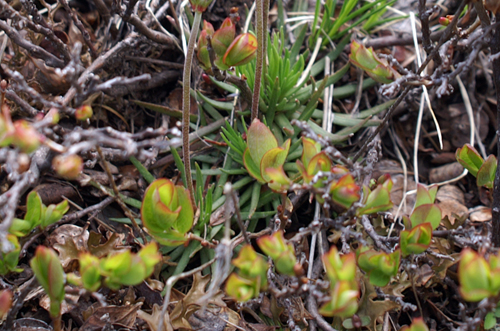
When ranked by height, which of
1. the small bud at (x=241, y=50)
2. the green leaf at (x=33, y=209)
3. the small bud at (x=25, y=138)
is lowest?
the green leaf at (x=33, y=209)

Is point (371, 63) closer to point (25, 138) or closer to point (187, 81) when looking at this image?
point (187, 81)

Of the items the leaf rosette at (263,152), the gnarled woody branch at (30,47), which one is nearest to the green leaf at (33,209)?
the leaf rosette at (263,152)

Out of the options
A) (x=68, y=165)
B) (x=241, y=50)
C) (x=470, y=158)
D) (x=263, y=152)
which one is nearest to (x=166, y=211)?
(x=68, y=165)

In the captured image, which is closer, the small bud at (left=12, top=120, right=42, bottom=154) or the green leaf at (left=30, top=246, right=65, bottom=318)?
the small bud at (left=12, top=120, right=42, bottom=154)

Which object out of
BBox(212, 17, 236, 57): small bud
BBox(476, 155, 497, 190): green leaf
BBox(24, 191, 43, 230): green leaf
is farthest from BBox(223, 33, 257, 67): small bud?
BBox(476, 155, 497, 190): green leaf

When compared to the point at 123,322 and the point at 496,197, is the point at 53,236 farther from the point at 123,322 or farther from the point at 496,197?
the point at 496,197

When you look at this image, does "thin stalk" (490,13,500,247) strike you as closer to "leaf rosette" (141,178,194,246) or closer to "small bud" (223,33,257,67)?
"small bud" (223,33,257,67)

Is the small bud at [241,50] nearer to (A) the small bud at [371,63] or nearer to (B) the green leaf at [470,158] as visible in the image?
(A) the small bud at [371,63]

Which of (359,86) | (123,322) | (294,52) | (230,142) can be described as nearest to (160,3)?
(294,52)

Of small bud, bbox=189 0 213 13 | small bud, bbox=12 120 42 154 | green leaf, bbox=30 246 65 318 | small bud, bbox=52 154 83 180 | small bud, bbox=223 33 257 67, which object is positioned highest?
small bud, bbox=189 0 213 13
